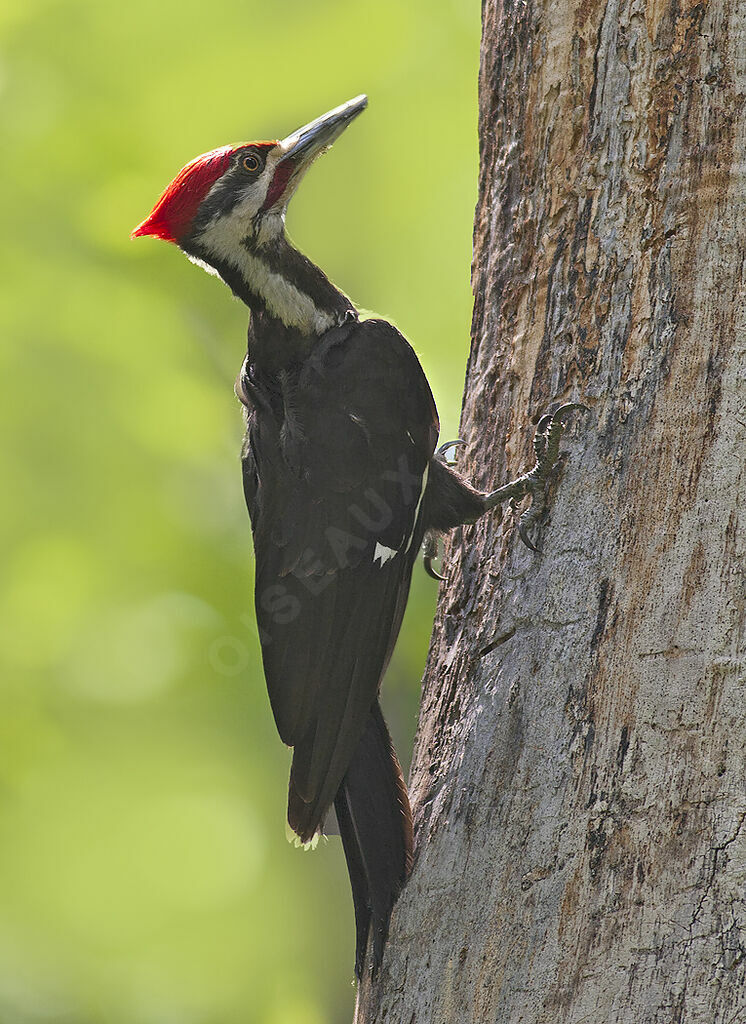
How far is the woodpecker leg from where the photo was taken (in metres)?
1.90

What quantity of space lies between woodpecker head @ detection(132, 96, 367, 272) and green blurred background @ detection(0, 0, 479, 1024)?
183 centimetres

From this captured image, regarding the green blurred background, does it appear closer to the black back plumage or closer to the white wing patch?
the black back plumage

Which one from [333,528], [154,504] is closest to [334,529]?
[333,528]

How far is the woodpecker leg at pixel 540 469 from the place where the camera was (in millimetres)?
1902

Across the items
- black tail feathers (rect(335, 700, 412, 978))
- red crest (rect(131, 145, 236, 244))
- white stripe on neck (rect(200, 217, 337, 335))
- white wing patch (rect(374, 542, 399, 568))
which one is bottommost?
black tail feathers (rect(335, 700, 412, 978))

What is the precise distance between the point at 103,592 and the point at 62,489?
48cm

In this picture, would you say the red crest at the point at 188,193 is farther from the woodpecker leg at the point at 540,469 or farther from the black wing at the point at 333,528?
the woodpecker leg at the point at 540,469

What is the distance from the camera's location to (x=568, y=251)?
1984 mm

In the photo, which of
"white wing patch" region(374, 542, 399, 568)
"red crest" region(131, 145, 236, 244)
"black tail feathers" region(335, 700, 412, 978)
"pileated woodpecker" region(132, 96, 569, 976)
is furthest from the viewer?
"red crest" region(131, 145, 236, 244)

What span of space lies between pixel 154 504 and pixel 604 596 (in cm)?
323

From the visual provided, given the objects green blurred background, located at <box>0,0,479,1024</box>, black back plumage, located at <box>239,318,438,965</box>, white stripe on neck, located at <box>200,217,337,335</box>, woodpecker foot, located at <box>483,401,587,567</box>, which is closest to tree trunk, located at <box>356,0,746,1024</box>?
woodpecker foot, located at <box>483,401,587,567</box>

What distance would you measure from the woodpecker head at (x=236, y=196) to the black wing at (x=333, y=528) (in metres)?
0.31

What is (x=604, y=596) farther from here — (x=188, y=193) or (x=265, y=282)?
(x=188, y=193)

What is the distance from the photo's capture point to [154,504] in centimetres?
464
